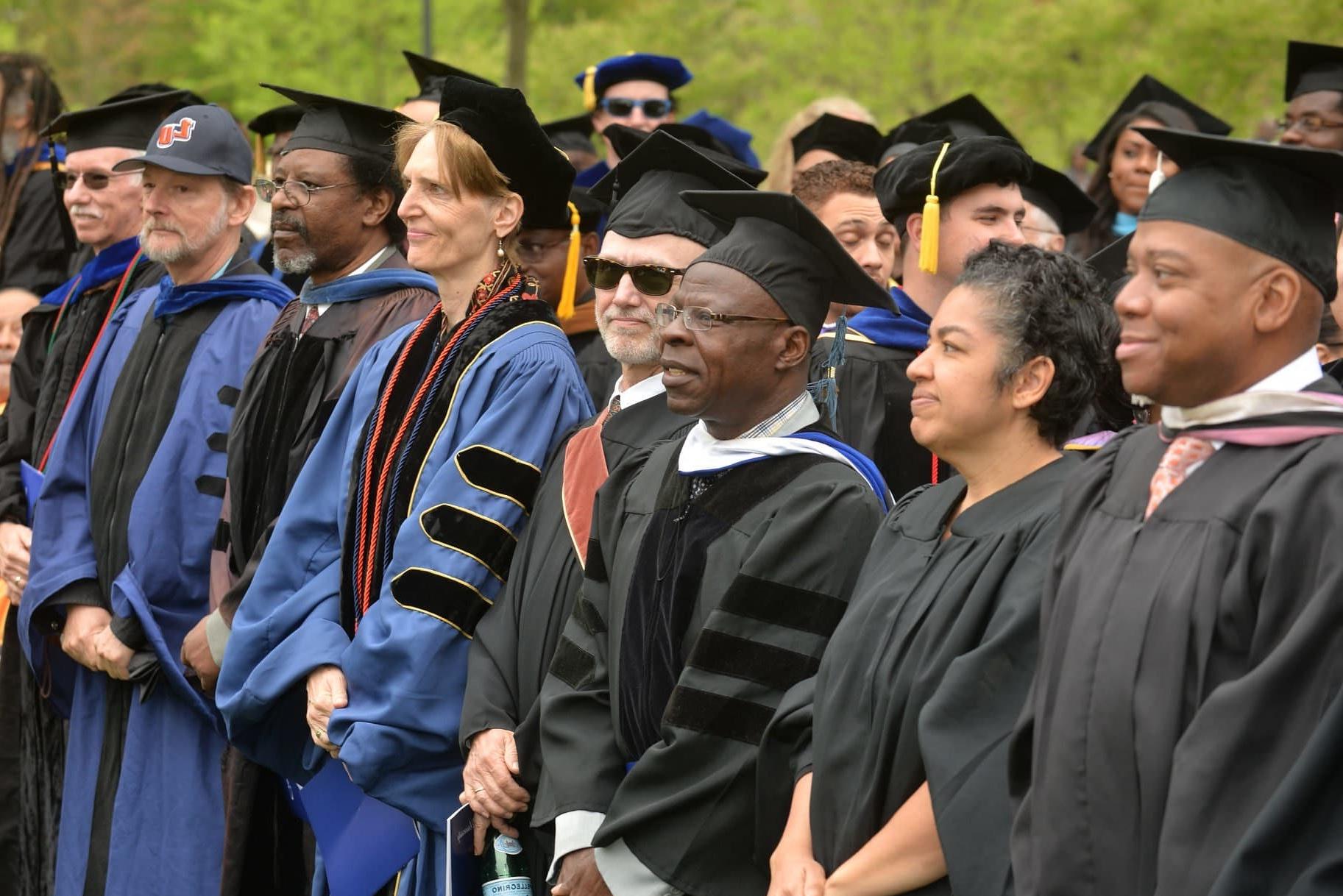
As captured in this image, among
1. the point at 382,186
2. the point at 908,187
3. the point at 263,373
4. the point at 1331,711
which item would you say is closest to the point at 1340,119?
the point at 908,187

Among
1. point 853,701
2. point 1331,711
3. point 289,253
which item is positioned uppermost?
point 289,253

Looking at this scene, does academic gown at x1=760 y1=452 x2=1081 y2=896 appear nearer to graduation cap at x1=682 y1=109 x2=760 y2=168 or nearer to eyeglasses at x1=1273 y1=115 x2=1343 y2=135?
eyeglasses at x1=1273 y1=115 x2=1343 y2=135

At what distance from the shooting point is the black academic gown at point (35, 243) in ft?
27.5

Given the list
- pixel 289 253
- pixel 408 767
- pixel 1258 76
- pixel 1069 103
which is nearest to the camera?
pixel 408 767

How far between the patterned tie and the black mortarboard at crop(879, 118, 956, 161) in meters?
3.60

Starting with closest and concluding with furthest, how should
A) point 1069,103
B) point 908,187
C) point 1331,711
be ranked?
point 1331,711 → point 908,187 → point 1069,103

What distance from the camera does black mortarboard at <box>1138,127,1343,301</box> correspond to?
2.80 m

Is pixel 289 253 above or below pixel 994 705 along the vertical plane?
above

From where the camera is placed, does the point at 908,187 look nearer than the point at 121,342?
Yes

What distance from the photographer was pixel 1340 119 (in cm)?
653

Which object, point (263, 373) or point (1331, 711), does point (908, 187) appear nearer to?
point (263, 373)

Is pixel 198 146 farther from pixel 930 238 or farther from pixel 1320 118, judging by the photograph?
pixel 1320 118

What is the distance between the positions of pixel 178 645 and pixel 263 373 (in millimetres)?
965

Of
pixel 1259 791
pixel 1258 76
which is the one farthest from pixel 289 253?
pixel 1258 76
